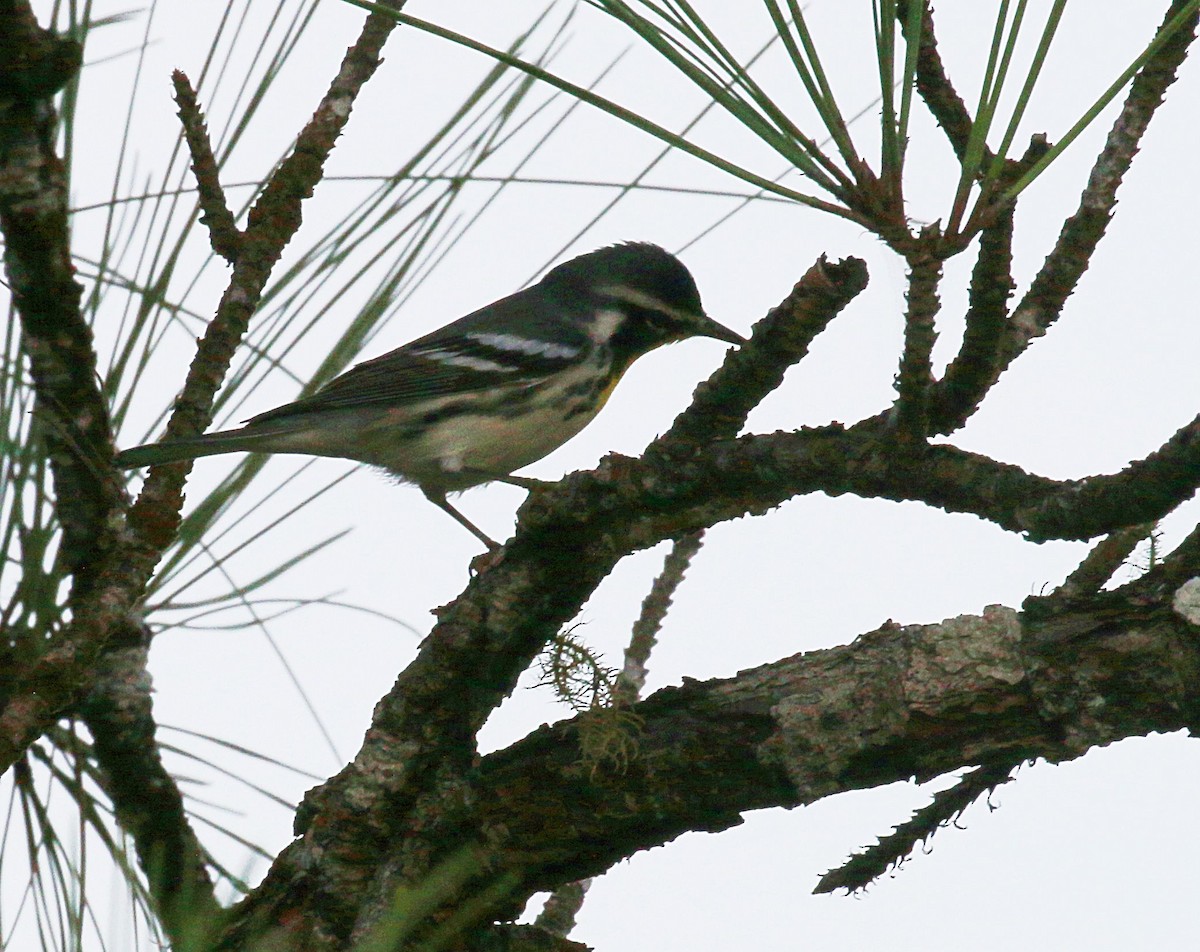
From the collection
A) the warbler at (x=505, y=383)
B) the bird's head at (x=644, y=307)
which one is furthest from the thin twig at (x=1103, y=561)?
the bird's head at (x=644, y=307)

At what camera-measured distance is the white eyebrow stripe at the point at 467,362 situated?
370 centimetres

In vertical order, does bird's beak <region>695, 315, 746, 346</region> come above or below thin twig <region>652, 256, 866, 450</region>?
above

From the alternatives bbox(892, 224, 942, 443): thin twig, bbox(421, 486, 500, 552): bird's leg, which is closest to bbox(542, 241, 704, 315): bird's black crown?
bbox(421, 486, 500, 552): bird's leg

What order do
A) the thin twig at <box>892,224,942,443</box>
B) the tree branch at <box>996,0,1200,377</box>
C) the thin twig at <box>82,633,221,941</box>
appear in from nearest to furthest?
the thin twig at <box>892,224,942,443</box> → the tree branch at <box>996,0,1200,377</box> → the thin twig at <box>82,633,221,941</box>

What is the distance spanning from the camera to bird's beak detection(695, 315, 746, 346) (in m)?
3.88

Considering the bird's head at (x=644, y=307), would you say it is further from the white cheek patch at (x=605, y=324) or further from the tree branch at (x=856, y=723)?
the tree branch at (x=856, y=723)

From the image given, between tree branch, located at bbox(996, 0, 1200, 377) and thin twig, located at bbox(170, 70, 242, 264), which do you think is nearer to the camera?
tree branch, located at bbox(996, 0, 1200, 377)

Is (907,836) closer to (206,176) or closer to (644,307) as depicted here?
(206,176)

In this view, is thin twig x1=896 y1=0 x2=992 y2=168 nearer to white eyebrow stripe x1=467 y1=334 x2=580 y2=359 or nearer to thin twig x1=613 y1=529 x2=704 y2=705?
thin twig x1=613 y1=529 x2=704 y2=705

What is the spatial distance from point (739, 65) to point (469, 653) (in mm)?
911

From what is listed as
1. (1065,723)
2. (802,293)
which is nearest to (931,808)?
(1065,723)

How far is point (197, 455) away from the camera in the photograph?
2.16 meters

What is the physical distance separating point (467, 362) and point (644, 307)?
19.6 inches

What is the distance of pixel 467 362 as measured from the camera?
12.5ft
